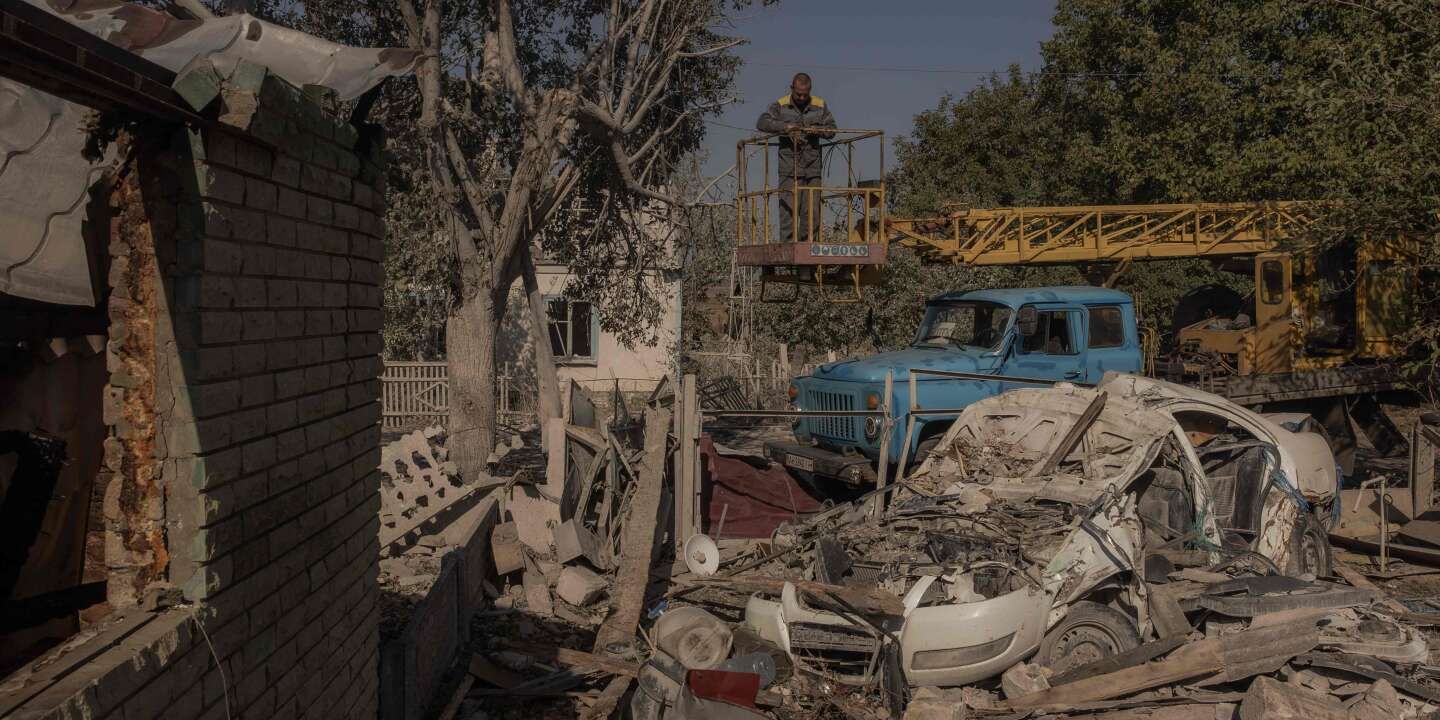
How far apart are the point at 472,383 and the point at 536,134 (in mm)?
2903

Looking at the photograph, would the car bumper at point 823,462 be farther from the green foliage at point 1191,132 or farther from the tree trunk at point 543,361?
the tree trunk at point 543,361

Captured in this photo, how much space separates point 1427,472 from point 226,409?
11.0 meters

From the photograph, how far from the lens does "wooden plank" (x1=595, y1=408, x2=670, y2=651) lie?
7.43 m

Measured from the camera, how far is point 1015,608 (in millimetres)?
6328

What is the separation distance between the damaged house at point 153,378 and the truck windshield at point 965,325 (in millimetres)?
8777

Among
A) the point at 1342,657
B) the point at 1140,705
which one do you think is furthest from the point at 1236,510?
the point at 1140,705

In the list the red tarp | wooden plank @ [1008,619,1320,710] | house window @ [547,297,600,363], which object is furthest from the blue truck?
house window @ [547,297,600,363]

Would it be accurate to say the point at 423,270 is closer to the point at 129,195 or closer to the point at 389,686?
the point at 389,686

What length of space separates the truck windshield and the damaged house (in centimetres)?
878

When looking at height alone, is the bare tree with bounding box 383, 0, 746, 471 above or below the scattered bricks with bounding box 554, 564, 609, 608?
above

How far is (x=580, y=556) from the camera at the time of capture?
30.2 feet

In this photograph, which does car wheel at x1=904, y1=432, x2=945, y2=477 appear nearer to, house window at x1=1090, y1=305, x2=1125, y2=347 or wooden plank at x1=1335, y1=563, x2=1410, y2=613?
house window at x1=1090, y1=305, x2=1125, y2=347

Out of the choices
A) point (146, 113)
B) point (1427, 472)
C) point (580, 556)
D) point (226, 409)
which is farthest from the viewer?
point (1427, 472)

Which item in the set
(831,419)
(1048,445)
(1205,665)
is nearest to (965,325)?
(831,419)
